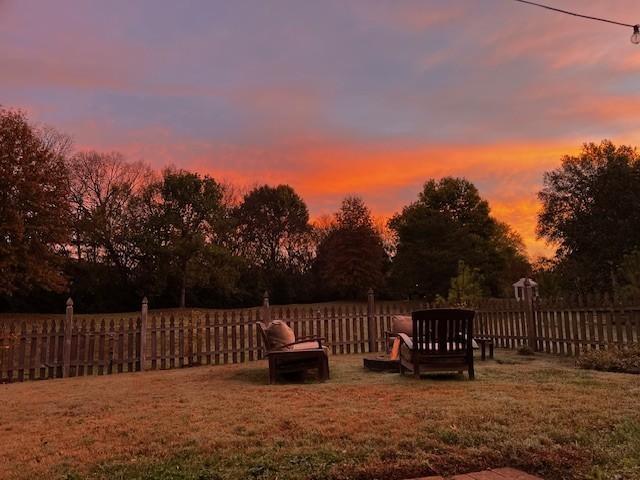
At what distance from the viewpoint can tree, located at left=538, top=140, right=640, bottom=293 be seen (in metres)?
30.0

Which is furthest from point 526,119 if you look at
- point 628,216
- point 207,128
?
point 628,216

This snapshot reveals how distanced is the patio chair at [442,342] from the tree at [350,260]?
34.3 m

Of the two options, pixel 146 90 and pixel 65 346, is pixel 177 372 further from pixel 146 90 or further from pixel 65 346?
pixel 146 90

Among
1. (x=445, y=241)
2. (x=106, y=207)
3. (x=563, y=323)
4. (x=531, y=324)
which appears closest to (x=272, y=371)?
(x=563, y=323)

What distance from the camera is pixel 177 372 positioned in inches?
385

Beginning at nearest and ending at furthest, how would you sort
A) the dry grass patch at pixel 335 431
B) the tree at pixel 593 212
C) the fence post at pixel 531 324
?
the dry grass patch at pixel 335 431 → the fence post at pixel 531 324 → the tree at pixel 593 212

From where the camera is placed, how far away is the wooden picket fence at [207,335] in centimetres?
952

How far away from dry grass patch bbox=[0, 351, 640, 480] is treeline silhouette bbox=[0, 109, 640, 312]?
12668mm

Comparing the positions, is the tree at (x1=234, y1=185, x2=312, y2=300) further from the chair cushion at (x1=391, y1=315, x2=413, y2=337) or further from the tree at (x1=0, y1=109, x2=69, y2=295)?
the chair cushion at (x1=391, y1=315, x2=413, y2=337)

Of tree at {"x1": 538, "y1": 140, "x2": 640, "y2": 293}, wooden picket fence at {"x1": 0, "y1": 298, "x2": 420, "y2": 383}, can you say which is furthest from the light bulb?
tree at {"x1": 538, "y1": 140, "x2": 640, "y2": 293}

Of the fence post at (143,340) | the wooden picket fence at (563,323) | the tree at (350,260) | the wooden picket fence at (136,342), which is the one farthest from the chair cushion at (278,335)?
the tree at (350,260)

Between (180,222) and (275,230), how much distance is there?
12.2 meters

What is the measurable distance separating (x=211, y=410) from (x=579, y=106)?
1143 centimetres

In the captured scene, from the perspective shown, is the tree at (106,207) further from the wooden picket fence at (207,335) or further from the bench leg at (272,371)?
the bench leg at (272,371)
